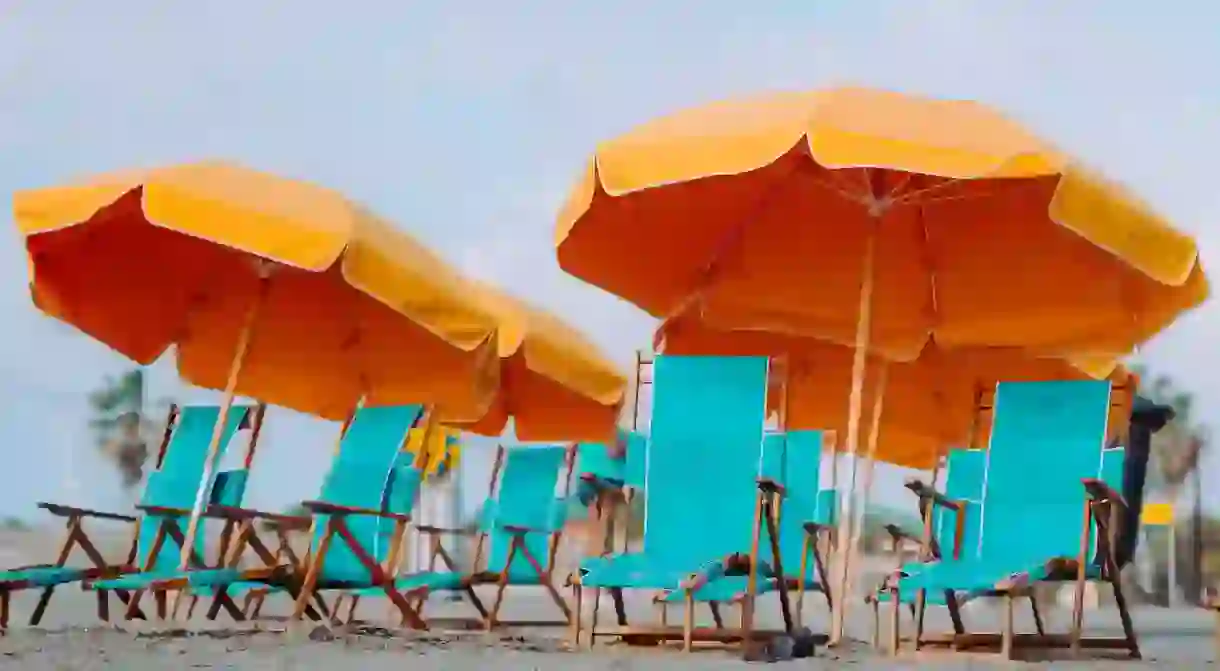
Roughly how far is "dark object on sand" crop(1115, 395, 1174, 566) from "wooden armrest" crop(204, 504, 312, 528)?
4996mm

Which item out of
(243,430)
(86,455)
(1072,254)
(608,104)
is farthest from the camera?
(86,455)

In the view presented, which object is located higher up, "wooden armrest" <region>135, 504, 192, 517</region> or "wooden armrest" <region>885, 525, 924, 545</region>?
"wooden armrest" <region>885, 525, 924, 545</region>

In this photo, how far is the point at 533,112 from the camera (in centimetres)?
1114

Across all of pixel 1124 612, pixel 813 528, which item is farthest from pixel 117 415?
pixel 1124 612

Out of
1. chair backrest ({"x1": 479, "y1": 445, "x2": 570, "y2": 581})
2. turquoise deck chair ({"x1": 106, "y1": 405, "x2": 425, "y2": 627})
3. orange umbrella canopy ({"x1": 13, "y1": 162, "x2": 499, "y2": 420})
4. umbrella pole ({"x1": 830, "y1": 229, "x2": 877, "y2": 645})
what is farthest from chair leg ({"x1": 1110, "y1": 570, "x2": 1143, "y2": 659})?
chair backrest ({"x1": 479, "y1": 445, "x2": 570, "y2": 581})

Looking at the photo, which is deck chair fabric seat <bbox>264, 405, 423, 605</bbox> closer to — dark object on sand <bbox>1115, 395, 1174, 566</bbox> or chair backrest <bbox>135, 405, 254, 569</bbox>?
chair backrest <bbox>135, 405, 254, 569</bbox>

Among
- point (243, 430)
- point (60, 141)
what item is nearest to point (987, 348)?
point (243, 430)

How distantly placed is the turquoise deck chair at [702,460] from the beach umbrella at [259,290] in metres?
1.42

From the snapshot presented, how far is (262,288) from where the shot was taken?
6793 millimetres

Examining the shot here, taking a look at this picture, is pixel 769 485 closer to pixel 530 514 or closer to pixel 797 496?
pixel 797 496

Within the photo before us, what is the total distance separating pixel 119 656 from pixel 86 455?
17.6 meters

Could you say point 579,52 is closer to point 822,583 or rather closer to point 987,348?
point 987,348

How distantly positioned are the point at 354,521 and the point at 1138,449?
5.14 m

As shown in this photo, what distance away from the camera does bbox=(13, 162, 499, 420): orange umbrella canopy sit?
5.55 meters
